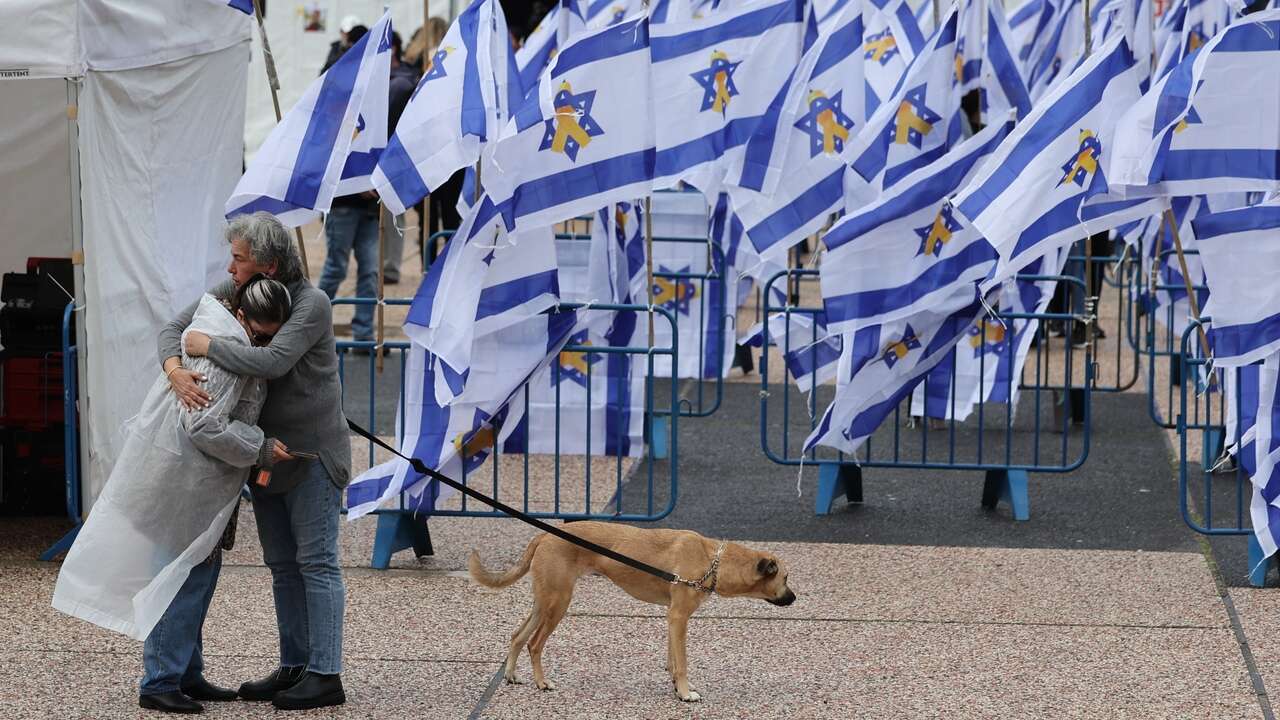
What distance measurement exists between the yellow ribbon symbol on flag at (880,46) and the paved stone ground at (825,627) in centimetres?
327

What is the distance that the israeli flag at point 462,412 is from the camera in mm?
7441

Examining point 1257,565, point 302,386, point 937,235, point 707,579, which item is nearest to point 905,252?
point 937,235

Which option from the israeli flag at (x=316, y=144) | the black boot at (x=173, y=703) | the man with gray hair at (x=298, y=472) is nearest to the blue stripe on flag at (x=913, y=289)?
the israeli flag at (x=316, y=144)

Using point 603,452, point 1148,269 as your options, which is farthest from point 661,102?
point 1148,269

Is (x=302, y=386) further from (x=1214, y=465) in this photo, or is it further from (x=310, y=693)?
(x=1214, y=465)

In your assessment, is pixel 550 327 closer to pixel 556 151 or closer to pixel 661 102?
pixel 556 151

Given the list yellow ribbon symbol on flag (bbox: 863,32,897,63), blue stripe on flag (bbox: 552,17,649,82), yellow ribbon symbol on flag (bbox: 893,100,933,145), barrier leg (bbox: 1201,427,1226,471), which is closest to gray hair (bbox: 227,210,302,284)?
blue stripe on flag (bbox: 552,17,649,82)

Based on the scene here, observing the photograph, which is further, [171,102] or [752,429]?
[752,429]

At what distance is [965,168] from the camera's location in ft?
27.1

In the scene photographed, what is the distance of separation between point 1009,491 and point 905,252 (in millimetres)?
1409

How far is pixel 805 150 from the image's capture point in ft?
29.6

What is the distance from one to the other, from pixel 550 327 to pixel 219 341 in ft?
7.64

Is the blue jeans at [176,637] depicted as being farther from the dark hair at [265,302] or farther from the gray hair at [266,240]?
the gray hair at [266,240]

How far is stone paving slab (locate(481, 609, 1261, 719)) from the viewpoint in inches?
229
